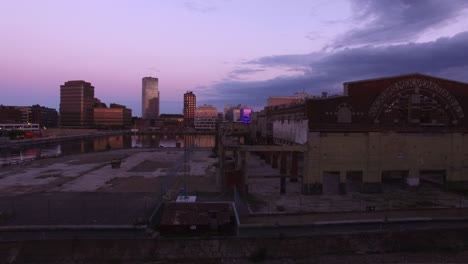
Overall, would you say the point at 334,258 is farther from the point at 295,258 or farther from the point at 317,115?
the point at 317,115

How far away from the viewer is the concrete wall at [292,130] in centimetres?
4271

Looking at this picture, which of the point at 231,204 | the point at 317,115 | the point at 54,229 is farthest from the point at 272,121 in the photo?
the point at 54,229

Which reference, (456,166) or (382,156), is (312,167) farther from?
(456,166)

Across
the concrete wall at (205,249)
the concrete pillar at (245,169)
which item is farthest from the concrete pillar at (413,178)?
the concrete pillar at (245,169)

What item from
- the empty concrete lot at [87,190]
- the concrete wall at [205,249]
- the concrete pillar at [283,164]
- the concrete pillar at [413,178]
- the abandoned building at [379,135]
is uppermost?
the abandoned building at [379,135]

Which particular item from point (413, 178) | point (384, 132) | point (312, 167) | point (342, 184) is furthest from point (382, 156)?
point (312, 167)

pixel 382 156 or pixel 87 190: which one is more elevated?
pixel 382 156

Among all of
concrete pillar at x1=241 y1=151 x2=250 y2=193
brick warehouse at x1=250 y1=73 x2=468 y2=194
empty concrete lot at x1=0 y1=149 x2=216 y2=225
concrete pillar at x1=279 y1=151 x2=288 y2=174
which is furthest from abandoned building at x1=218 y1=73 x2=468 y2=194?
empty concrete lot at x1=0 y1=149 x2=216 y2=225

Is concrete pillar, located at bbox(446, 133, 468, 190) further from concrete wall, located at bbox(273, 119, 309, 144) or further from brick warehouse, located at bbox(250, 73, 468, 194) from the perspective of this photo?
concrete wall, located at bbox(273, 119, 309, 144)

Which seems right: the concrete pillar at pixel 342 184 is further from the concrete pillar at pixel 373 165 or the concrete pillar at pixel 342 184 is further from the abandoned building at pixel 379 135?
the concrete pillar at pixel 373 165

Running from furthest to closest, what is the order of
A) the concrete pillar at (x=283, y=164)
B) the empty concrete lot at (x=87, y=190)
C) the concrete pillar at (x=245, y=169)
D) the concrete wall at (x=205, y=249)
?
the concrete pillar at (x=283, y=164) < the concrete pillar at (x=245, y=169) < the empty concrete lot at (x=87, y=190) < the concrete wall at (x=205, y=249)

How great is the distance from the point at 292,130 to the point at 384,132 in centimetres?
1047

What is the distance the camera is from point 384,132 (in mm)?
43500

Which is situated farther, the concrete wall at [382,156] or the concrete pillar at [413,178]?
the concrete pillar at [413,178]
